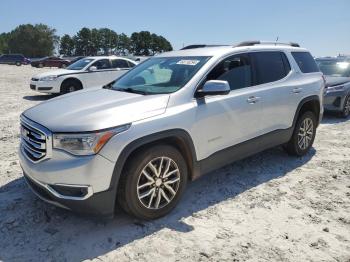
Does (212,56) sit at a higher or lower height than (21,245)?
higher

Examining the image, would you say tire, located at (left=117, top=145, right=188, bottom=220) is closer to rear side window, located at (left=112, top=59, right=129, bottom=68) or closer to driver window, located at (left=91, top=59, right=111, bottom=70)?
driver window, located at (left=91, top=59, right=111, bottom=70)

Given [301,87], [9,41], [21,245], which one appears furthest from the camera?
[9,41]

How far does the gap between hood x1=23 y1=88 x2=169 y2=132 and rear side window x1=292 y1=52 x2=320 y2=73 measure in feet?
9.28

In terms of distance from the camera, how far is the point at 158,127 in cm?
346

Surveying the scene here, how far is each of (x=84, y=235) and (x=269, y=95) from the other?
293 cm

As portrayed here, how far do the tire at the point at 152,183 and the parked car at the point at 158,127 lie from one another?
10mm

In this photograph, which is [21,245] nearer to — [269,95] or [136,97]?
[136,97]

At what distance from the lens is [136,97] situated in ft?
12.5

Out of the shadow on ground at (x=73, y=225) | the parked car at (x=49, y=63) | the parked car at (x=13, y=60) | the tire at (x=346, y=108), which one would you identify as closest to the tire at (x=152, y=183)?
the shadow on ground at (x=73, y=225)

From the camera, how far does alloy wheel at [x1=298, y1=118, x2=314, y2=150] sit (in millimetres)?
5650

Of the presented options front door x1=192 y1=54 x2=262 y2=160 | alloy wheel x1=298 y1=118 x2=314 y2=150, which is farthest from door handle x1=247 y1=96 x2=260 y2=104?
alloy wheel x1=298 y1=118 x2=314 y2=150

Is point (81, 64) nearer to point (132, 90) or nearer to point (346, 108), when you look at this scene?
point (346, 108)

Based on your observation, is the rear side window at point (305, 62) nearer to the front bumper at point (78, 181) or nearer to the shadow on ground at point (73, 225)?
the shadow on ground at point (73, 225)

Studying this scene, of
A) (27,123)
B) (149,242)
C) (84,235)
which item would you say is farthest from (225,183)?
(27,123)
